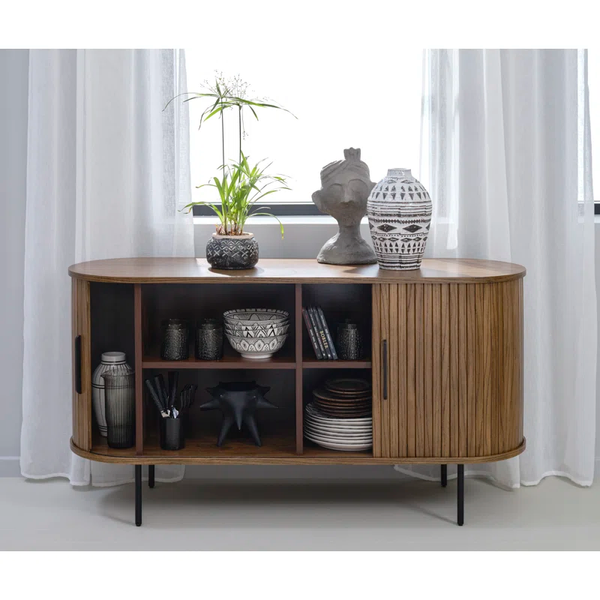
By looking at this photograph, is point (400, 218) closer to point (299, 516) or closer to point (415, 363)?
point (415, 363)

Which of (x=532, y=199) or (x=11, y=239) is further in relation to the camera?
(x=11, y=239)

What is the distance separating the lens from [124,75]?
273 cm

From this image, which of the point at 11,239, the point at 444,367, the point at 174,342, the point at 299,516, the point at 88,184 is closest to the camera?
the point at 444,367

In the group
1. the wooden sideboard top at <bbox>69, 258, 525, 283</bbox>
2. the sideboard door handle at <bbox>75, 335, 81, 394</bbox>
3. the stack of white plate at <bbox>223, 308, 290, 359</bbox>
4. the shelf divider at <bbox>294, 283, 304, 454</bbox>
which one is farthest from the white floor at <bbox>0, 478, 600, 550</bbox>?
the wooden sideboard top at <bbox>69, 258, 525, 283</bbox>

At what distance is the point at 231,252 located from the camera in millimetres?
2498

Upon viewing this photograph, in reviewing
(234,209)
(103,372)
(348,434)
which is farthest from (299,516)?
(234,209)

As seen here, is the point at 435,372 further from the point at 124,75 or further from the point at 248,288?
the point at 124,75

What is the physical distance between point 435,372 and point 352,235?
507 mm

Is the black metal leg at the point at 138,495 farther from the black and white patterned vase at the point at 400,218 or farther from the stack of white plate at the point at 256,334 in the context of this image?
the black and white patterned vase at the point at 400,218

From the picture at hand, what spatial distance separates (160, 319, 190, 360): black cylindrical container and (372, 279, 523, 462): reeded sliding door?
0.55 meters

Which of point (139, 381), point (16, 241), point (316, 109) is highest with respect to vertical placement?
point (316, 109)

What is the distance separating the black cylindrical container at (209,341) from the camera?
8.11 ft

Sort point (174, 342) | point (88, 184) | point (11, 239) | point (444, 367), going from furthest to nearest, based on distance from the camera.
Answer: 1. point (11, 239)
2. point (88, 184)
3. point (174, 342)
4. point (444, 367)

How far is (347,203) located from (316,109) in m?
0.51
